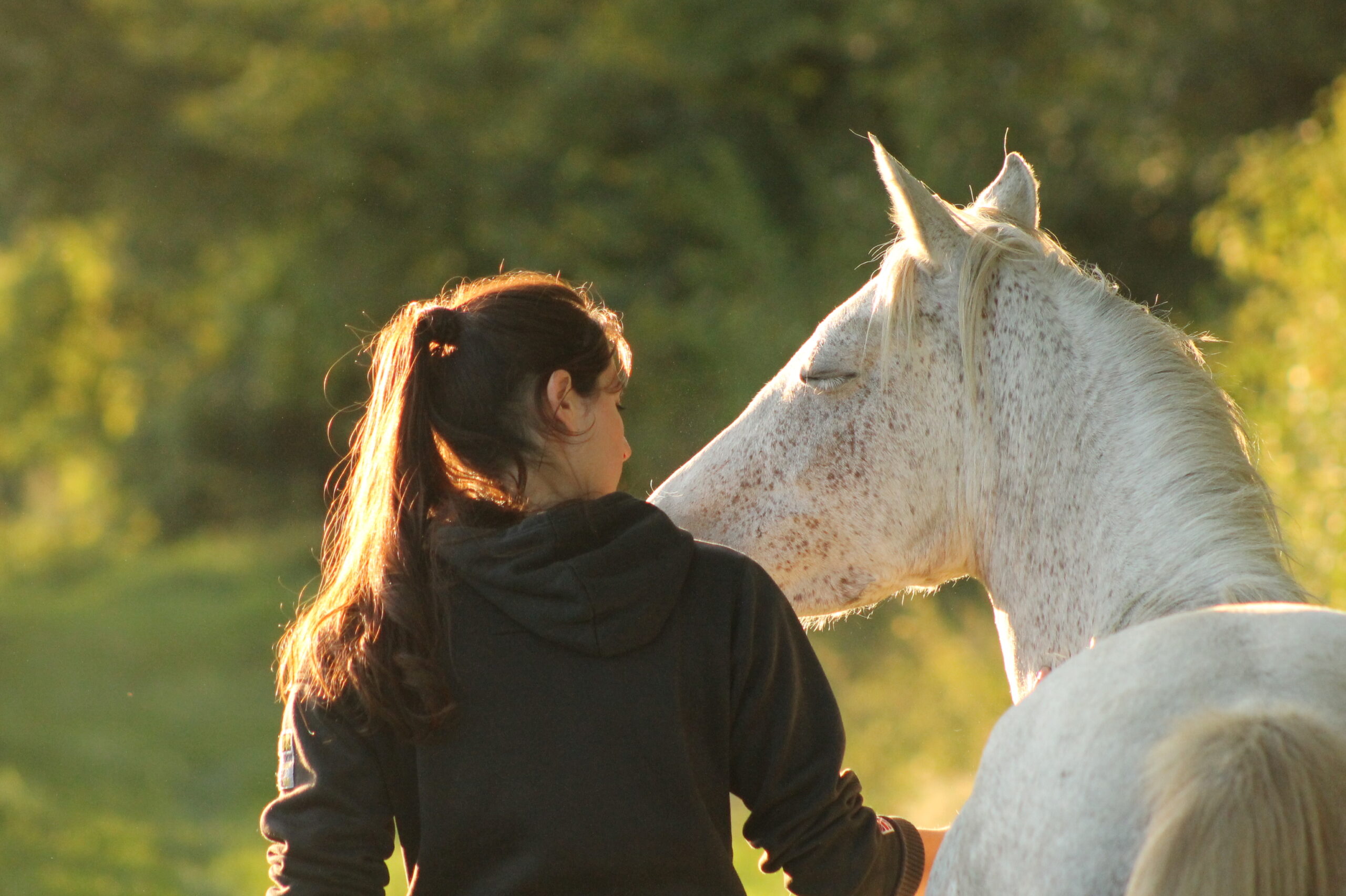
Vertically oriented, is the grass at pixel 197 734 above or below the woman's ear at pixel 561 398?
above

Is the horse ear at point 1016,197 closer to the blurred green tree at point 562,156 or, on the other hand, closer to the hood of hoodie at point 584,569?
the hood of hoodie at point 584,569

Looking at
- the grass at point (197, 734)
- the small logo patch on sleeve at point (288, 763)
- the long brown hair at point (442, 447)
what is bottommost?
the small logo patch on sleeve at point (288, 763)

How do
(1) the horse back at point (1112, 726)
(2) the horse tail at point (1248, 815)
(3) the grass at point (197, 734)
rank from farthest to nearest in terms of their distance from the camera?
(3) the grass at point (197, 734) → (1) the horse back at point (1112, 726) → (2) the horse tail at point (1248, 815)

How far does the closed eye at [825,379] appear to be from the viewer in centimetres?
216

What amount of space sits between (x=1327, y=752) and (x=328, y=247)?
13.9m

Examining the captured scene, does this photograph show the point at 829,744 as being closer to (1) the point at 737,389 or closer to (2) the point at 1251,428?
(2) the point at 1251,428

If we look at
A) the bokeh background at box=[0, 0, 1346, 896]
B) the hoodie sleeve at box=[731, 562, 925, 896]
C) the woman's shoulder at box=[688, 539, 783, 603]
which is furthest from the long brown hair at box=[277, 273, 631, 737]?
the bokeh background at box=[0, 0, 1346, 896]

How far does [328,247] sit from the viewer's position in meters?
14.1

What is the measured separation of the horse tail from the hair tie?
36.2 inches

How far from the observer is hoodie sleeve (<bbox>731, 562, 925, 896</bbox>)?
5.00 ft

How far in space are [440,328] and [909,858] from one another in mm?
897

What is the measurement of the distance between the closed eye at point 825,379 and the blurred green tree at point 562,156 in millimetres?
6846

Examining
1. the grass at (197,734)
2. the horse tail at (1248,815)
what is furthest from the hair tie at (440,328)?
the grass at (197,734)

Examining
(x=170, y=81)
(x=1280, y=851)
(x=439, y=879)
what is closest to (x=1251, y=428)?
(x=1280, y=851)
